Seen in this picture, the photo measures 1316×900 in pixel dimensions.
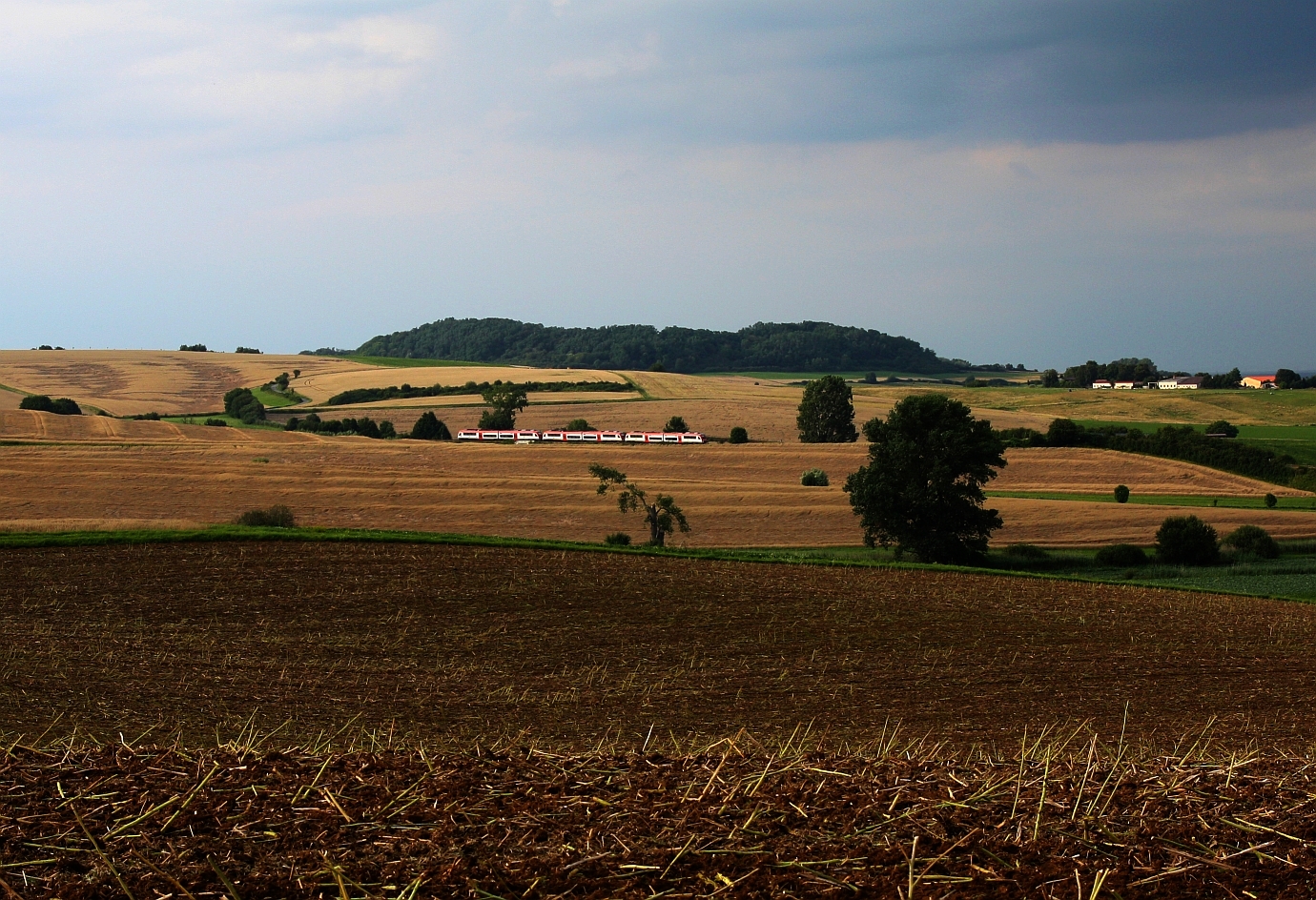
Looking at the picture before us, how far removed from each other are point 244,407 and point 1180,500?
59487 mm

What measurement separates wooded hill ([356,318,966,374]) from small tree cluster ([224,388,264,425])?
214 feet

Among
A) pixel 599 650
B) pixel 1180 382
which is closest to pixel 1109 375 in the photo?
pixel 1180 382

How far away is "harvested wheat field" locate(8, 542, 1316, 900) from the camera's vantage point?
475cm

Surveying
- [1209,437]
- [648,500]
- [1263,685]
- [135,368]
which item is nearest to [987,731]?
[1263,685]

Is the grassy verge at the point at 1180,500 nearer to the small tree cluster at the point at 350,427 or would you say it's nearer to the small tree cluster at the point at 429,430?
the small tree cluster at the point at 429,430

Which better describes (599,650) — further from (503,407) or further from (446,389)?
(446,389)

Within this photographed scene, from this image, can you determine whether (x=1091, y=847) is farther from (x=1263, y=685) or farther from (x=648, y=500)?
(x=648, y=500)

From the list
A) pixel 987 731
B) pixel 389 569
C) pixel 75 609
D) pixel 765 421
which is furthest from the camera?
pixel 765 421

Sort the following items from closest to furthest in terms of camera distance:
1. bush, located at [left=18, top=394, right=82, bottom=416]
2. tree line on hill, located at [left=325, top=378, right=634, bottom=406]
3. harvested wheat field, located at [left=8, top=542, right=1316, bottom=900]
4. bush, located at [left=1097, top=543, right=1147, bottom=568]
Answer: harvested wheat field, located at [left=8, top=542, right=1316, bottom=900], bush, located at [left=1097, top=543, right=1147, bottom=568], bush, located at [left=18, top=394, right=82, bottom=416], tree line on hill, located at [left=325, top=378, right=634, bottom=406]

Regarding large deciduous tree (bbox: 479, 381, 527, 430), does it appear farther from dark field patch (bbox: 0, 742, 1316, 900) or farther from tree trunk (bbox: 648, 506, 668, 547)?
dark field patch (bbox: 0, 742, 1316, 900)

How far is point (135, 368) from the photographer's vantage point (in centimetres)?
9769

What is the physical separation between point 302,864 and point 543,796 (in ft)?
4.37

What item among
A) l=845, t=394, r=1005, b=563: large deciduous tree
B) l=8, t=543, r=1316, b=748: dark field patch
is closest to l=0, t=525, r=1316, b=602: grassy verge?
l=8, t=543, r=1316, b=748: dark field patch

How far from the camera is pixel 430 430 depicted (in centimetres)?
6688
